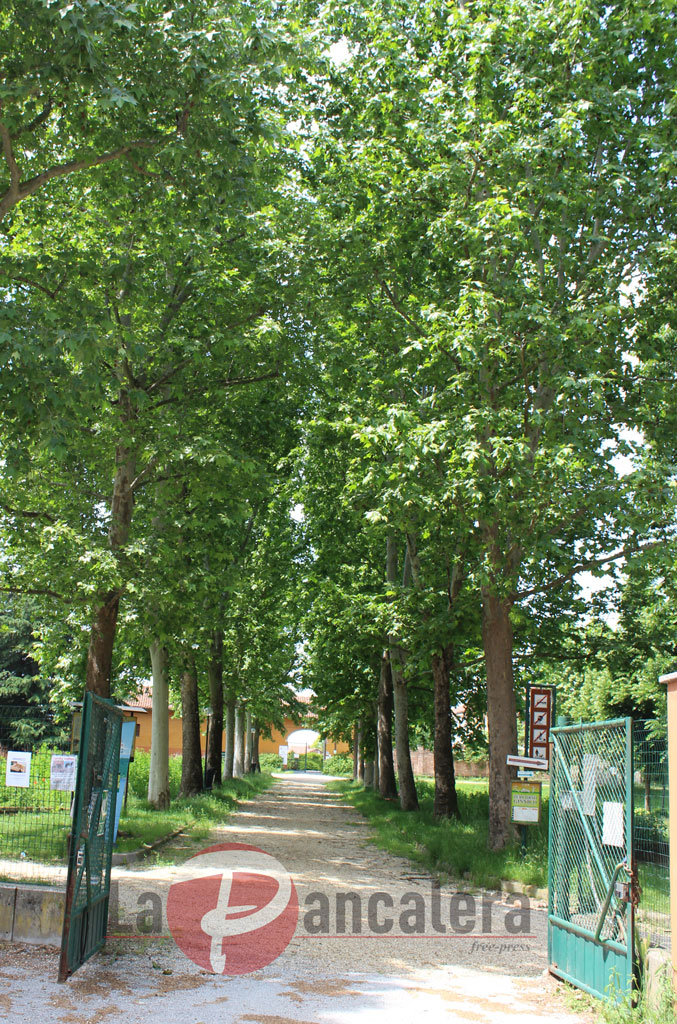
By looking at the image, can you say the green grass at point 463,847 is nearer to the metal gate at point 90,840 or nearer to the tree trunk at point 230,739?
the metal gate at point 90,840

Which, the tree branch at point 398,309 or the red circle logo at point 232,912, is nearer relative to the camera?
the red circle logo at point 232,912

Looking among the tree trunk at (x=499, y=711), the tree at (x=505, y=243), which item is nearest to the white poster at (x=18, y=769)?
the tree at (x=505, y=243)

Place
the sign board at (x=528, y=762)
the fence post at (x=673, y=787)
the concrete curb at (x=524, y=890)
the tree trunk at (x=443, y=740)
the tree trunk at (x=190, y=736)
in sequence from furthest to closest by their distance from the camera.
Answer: the tree trunk at (x=190, y=736) → the tree trunk at (x=443, y=740) → the sign board at (x=528, y=762) → the concrete curb at (x=524, y=890) → the fence post at (x=673, y=787)

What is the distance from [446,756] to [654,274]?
1174 cm

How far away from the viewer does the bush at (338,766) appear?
86.5 metres

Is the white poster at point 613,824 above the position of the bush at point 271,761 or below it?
above

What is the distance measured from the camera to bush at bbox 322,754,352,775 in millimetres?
86500

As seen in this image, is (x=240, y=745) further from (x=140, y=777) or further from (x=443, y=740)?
(x=443, y=740)

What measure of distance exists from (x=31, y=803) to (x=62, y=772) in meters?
0.41

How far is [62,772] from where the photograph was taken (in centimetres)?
945

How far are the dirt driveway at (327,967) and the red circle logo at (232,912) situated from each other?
0.07 metres

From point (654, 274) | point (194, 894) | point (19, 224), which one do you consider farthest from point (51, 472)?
point (654, 274)

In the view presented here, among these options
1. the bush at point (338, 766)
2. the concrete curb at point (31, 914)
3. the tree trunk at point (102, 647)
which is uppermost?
the tree trunk at point (102, 647)

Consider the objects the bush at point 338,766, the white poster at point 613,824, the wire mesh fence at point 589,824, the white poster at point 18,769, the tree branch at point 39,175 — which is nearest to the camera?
the white poster at point 613,824
